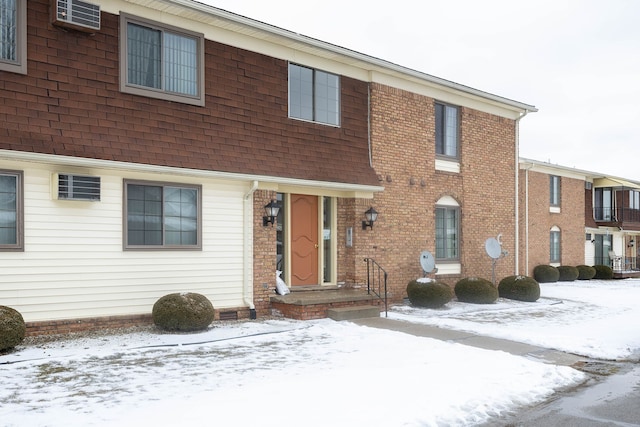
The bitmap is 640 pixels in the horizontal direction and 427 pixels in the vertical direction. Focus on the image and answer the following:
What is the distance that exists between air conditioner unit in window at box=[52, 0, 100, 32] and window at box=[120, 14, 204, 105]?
0.59 meters

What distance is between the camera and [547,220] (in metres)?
26.0

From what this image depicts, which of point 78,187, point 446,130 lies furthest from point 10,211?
point 446,130

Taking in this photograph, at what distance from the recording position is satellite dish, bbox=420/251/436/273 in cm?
1489

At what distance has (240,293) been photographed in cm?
1172

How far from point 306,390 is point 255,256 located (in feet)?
18.4

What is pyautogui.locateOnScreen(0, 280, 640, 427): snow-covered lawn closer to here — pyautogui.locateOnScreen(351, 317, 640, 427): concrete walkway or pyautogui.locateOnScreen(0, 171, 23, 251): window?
pyautogui.locateOnScreen(351, 317, 640, 427): concrete walkway

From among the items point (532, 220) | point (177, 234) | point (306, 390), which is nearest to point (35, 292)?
point (177, 234)

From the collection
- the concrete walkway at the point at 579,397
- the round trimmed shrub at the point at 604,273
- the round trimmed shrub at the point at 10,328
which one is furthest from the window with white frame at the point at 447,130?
the round trimmed shrub at the point at 604,273

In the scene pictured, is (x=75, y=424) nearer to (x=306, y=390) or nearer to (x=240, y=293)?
(x=306, y=390)

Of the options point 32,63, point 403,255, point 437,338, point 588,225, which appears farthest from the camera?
point 588,225

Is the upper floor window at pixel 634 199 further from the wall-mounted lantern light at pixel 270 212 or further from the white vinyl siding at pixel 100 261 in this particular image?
the white vinyl siding at pixel 100 261

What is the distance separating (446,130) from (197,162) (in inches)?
329

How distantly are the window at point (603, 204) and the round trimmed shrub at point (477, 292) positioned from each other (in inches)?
791

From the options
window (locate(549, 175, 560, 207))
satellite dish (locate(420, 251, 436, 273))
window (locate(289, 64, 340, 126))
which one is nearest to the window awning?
window (locate(549, 175, 560, 207))
